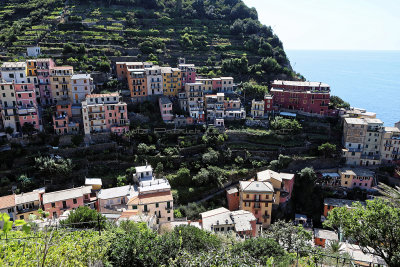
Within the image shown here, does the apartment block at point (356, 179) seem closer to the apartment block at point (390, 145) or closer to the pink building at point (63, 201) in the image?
the apartment block at point (390, 145)

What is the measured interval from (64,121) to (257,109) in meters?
27.3

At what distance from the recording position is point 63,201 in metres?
30.2

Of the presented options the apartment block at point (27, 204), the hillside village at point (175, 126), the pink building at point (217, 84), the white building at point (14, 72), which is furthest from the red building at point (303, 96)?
the white building at point (14, 72)

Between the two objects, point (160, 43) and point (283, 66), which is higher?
point (160, 43)

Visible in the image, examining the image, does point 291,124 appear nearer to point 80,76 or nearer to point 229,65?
point 229,65

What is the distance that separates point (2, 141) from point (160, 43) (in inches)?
1228

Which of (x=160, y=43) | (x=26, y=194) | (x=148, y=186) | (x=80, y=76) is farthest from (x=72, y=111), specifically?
(x=160, y=43)

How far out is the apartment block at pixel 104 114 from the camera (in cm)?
3816

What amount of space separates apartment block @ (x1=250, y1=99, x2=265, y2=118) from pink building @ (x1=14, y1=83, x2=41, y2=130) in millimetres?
29818

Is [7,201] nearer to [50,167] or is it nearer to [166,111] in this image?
[50,167]

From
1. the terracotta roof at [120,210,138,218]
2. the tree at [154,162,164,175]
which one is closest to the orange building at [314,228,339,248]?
the tree at [154,162,164,175]

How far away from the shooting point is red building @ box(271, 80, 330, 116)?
45844 mm

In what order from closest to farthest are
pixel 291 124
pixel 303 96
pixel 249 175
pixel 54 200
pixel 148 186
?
pixel 54 200 < pixel 148 186 < pixel 249 175 < pixel 291 124 < pixel 303 96

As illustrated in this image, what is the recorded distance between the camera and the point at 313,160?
4047 cm
